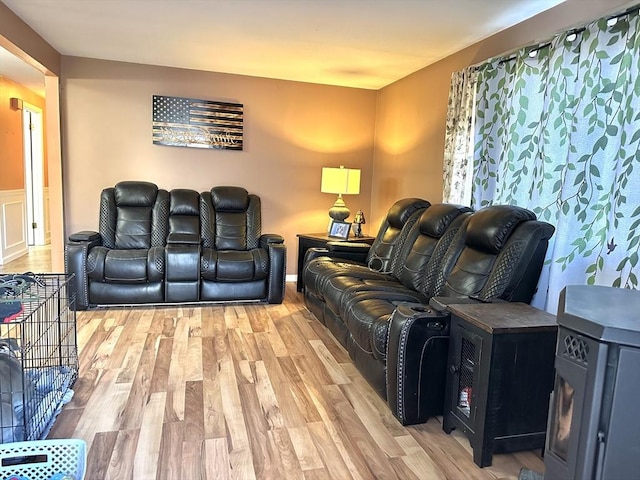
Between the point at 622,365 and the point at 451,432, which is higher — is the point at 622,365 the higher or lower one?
the higher one

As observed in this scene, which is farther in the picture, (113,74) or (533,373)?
(113,74)

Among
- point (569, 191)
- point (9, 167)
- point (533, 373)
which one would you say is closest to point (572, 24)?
point (569, 191)

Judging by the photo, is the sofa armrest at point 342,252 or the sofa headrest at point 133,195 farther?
the sofa headrest at point 133,195

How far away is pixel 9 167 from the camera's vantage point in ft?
20.3

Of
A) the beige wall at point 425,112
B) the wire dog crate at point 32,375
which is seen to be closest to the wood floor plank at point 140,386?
the wire dog crate at point 32,375

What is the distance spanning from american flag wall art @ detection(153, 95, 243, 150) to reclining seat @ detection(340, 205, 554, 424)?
290cm

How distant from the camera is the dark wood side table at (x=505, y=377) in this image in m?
1.94

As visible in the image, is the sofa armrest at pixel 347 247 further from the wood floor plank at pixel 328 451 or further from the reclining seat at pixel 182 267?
the wood floor plank at pixel 328 451

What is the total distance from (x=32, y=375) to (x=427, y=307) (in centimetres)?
198

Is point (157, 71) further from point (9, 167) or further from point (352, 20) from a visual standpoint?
point (9, 167)

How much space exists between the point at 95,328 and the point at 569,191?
136 inches

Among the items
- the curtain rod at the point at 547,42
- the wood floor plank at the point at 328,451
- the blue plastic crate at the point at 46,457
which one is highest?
the curtain rod at the point at 547,42

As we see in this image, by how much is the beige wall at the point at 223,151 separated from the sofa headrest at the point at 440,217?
2.21m

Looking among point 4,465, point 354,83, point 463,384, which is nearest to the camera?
point 4,465
